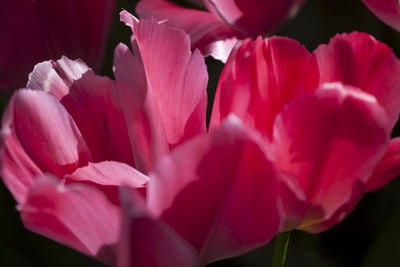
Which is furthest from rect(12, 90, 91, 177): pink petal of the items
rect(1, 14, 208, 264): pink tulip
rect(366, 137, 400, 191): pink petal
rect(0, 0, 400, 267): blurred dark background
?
rect(0, 0, 400, 267): blurred dark background

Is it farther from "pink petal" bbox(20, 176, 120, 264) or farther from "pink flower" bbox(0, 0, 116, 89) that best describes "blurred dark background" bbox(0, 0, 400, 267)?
"pink petal" bbox(20, 176, 120, 264)

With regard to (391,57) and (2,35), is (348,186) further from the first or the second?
(2,35)

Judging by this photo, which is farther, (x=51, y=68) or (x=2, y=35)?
(x=2, y=35)

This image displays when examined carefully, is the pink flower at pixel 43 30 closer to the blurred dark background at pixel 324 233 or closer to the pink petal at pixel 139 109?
the blurred dark background at pixel 324 233

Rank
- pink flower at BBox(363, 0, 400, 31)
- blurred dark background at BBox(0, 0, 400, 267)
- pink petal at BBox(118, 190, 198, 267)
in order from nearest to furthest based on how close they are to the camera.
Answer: pink petal at BBox(118, 190, 198, 267), pink flower at BBox(363, 0, 400, 31), blurred dark background at BBox(0, 0, 400, 267)

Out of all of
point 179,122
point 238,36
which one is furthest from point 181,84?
point 238,36

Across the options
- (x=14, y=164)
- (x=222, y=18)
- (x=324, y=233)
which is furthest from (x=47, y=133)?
(x=324, y=233)

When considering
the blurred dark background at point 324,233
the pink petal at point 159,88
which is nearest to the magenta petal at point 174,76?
the pink petal at point 159,88
